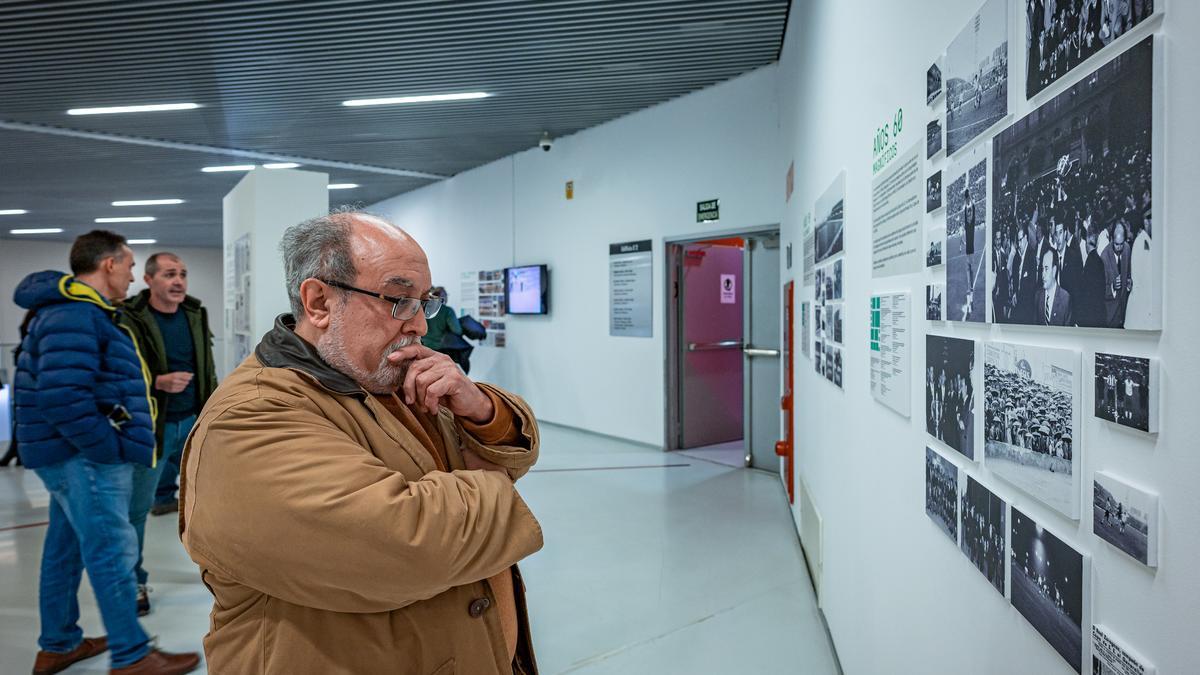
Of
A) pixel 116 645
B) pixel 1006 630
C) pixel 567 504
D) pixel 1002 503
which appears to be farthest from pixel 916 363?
pixel 567 504

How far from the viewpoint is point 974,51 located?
4.15 feet

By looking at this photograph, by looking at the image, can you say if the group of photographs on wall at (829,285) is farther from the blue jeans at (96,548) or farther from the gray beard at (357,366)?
the blue jeans at (96,548)

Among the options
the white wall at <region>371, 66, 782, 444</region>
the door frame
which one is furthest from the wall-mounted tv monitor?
the door frame

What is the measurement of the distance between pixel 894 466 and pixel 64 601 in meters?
3.07

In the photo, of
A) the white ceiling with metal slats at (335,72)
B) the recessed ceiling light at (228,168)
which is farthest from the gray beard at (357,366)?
the recessed ceiling light at (228,168)

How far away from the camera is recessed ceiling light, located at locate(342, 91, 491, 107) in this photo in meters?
6.57

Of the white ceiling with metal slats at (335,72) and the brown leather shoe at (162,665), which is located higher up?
the white ceiling with metal slats at (335,72)

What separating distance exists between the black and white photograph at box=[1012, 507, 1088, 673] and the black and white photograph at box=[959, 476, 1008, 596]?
2.1 inches

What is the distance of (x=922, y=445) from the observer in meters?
1.61

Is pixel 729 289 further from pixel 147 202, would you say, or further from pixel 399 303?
pixel 147 202

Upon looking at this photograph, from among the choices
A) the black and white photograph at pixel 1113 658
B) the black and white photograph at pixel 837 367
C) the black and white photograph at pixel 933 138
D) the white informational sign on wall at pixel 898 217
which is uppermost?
the black and white photograph at pixel 933 138

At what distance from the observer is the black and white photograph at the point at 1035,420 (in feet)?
3.07

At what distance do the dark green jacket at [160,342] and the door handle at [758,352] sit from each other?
4034 millimetres

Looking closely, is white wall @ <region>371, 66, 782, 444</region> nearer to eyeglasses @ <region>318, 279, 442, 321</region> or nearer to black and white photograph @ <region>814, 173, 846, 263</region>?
Answer: black and white photograph @ <region>814, 173, 846, 263</region>
